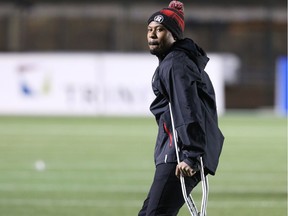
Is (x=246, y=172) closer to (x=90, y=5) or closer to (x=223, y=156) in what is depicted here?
(x=223, y=156)

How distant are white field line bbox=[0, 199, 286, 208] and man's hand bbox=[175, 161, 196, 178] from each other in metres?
4.14

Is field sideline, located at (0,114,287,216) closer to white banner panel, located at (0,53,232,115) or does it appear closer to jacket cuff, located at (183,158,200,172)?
white banner panel, located at (0,53,232,115)

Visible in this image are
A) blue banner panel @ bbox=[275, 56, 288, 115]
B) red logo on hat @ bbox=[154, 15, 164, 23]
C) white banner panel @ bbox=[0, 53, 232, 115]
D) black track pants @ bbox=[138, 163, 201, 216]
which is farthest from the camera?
blue banner panel @ bbox=[275, 56, 288, 115]

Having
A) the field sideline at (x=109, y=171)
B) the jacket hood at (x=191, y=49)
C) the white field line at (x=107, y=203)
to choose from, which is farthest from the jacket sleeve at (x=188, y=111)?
the white field line at (x=107, y=203)

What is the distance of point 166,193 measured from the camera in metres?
5.69

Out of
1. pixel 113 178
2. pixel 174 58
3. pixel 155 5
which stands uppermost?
pixel 155 5

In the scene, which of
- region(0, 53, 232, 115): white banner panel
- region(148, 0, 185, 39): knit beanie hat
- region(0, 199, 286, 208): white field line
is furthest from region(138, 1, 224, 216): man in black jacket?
region(0, 53, 232, 115): white banner panel

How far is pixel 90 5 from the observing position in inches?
1316

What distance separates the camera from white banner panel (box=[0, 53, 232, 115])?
84.7 feet

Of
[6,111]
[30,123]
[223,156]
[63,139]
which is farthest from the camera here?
[6,111]

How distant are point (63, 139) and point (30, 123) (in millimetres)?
4928

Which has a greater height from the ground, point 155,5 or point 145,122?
point 155,5

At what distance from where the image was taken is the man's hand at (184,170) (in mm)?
5531

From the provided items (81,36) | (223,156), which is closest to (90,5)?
(81,36)
